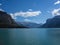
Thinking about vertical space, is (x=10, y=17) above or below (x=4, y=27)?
above

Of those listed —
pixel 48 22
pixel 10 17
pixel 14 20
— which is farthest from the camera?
pixel 48 22

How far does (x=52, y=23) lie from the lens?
4391 centimetres

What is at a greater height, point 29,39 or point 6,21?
point 6,21

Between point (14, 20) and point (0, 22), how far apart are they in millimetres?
3704

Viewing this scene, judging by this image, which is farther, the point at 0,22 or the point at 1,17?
the point at 1,17

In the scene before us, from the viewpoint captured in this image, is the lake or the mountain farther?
the mountain

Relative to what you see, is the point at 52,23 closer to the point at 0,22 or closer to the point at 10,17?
the point at 10,17

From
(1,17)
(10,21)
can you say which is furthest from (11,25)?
(1,17)

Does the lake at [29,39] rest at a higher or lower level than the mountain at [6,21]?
lower

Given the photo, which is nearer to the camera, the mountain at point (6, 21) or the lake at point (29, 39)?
the lake at point (29, 39)

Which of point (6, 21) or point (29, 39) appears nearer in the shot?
point (29, 39)

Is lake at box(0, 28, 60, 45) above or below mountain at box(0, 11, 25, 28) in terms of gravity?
below

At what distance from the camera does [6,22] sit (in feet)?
133

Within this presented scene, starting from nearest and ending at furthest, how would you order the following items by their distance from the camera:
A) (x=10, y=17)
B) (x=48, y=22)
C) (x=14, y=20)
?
1. (x=14, y=20)
2. (x=10, y=17)
3. (x=48, y=22)
